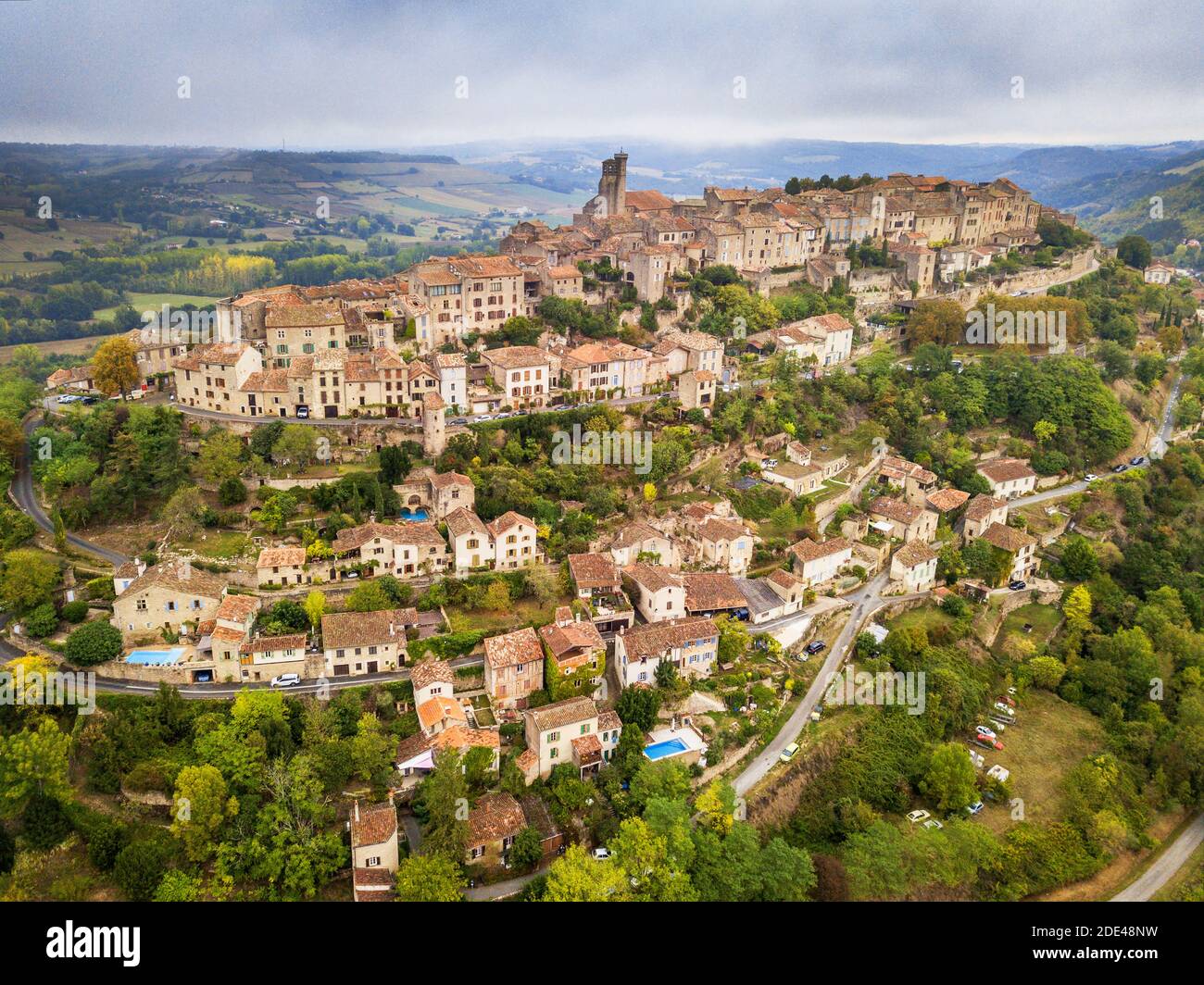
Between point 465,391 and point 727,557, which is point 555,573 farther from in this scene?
point 465,391

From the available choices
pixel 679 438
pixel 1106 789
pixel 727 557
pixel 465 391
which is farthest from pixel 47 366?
pixel 1106 789

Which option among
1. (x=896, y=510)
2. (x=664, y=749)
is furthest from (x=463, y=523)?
(x=896, y=510)

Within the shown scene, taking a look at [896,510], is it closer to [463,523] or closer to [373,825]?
[463,523]

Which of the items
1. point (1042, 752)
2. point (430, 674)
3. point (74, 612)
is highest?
point (74, 612)

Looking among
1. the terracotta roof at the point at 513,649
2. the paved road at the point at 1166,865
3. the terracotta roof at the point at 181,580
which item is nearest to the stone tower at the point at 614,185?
the terracotta roof at the point at 513,649

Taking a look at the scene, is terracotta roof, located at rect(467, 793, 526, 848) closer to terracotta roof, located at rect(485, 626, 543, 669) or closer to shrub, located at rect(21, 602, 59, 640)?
terracotta roof, located at rect(485, 626, 543, 669)

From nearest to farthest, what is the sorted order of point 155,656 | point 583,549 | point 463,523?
point 155,656 < point 463,523 < point 583,549
